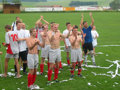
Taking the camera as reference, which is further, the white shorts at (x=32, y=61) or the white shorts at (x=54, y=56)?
the white shorts at (x=54, y=56)

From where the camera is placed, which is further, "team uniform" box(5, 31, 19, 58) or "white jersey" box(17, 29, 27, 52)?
"white jersey" box(17, 29, 27, 52)

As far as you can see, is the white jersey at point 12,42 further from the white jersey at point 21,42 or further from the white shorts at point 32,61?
the white shorts at point 32,61

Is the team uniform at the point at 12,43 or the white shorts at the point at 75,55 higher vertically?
the team uniform at the point at 12,43

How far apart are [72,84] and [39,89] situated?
4.88 feet

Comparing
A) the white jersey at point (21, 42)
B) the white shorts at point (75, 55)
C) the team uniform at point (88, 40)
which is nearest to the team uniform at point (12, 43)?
the white jersey at point (21, 42)

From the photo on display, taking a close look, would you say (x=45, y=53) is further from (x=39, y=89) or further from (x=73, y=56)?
(x=39, y=89)

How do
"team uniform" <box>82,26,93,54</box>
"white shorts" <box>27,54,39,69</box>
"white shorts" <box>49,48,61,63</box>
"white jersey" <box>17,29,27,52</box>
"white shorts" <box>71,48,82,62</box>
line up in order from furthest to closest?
1. "team uniform" <box>82,26,93,54</box>
2. "white jersey" <box>17,29,27,52</box>
3. "white shorts" <box>71,48,82,62</box>
4. "white shorts" <box>49,48,61,63</box>
5. "white shorts" <box>27,54,39,69</box>

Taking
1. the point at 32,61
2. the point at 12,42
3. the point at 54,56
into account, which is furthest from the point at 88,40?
the point at 32,61

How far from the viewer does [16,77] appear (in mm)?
11617

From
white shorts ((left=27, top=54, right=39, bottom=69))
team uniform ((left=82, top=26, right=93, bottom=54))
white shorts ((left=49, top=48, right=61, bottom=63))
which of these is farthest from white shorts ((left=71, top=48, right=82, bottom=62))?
team uniform ((left=82, top=26, right=93, bottom=54))

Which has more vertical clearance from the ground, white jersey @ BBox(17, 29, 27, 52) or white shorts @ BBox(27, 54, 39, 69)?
white jersey @ BBox(17, 29, 27, 52)

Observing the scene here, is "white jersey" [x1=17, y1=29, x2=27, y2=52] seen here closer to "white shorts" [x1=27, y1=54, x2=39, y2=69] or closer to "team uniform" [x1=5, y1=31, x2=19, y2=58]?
"team uniform" [x1=5, y1=31, x2=19, y2=58]

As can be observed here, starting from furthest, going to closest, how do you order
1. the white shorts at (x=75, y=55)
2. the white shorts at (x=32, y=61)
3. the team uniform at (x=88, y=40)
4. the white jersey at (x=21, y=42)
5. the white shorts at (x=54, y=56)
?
the team uniform at (x=88, y=40) → the white jersey at (x=21, y=42) → the white shorts at (x=75, y=55) → the white shorts at (x=54, y=56) → the white shorts at (x=32, y=61)

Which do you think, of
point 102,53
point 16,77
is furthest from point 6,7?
point 16,77
